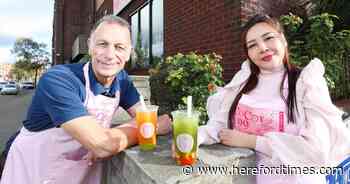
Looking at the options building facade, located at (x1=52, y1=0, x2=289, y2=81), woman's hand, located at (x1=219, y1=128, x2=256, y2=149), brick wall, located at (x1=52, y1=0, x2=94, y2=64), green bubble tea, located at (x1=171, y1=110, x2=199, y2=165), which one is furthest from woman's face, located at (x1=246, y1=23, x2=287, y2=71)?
brick wall, located at (x1=52, y1=0, x2=94, y2=64)

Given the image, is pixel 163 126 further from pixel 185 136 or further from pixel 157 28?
pixel 157 28

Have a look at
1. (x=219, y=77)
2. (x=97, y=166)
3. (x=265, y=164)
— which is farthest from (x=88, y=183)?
(x=219, y=77)

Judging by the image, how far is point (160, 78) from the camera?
426 centimetres

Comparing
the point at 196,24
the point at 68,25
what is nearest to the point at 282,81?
the point at 196,24

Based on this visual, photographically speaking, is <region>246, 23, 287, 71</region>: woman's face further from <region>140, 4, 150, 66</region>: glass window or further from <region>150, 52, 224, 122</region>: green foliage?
<region>140, 4, 150, 66</region>: glass window

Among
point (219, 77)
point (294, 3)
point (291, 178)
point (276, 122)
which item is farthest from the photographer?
point (294, 3)

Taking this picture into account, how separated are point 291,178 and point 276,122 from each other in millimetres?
281

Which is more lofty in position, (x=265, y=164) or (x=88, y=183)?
(x=265, y=164)

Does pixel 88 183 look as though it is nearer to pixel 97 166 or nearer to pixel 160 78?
pixel 97 166

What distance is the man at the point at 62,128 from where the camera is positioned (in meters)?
1.86

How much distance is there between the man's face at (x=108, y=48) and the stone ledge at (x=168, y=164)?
17.4 inches

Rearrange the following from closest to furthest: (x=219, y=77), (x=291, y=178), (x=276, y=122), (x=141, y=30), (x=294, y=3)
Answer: (x=291, y=178) < (x=276, y=122) < (x=219, y=77) < (x=294, y=3) < (x=141, y=30)

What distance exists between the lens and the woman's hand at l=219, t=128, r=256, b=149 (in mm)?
1896

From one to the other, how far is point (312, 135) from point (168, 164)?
0.66m
